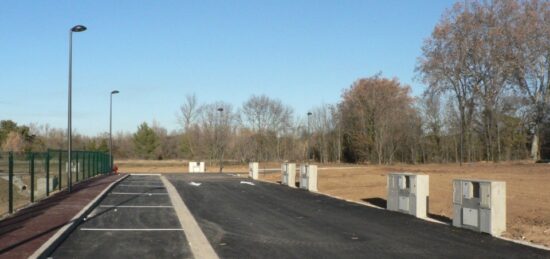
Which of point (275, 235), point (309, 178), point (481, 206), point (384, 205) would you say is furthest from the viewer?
point (309, 178)

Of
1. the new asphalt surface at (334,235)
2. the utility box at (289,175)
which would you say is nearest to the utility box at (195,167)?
the utility box at (289,175)

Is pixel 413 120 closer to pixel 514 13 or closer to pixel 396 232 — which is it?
pixel 514 13

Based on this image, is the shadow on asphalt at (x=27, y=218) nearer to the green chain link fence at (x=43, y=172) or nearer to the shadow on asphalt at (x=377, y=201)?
the green chain link fence at (x=43, y=172)

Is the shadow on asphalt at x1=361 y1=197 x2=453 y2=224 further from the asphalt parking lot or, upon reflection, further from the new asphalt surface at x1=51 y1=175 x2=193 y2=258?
the new asphalt surface at x1=51 y1=175 x2=193 y2=258

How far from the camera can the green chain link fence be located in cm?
2150

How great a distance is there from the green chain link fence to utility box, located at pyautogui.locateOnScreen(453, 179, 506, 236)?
39.5 feet

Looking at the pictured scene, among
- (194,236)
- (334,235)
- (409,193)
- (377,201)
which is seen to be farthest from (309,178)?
(194,236)

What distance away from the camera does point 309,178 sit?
28438mm

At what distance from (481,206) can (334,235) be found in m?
3.30

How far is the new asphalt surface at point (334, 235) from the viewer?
10423mm

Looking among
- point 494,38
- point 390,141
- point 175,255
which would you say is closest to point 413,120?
point 390,141

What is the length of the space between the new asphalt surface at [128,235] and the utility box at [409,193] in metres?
6.41

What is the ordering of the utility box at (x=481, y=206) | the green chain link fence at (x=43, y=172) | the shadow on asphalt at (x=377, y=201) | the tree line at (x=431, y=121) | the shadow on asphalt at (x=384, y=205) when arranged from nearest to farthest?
1. the utility box at (x=481, y=206)
2. the shadow on asphalt at (x=384, y=205)
3. the shadow on asphalt at (x=377, y=201)
4. the green chain link fence at (x=43, y=172)
5. the tree line at (x=431, y=121)

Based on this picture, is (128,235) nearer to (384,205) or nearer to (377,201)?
(384,205)
